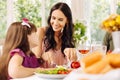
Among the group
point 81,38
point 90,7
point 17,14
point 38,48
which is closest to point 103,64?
point 38,48

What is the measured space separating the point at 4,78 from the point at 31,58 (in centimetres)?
27

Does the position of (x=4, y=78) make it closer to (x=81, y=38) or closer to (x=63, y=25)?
(x=63, y=25)

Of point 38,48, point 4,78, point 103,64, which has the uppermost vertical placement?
point 103,64

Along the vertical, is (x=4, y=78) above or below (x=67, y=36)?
below

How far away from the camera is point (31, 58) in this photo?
85.1 inches

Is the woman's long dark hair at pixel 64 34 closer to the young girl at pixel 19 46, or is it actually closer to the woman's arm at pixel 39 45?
the woman's arm at pixel 39 45

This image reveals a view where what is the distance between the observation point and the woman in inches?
96.6

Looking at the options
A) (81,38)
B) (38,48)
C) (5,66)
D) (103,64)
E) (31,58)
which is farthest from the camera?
(81,38)

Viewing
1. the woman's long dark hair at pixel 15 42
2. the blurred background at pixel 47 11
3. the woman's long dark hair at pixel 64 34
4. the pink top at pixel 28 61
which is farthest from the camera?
the blurred background at pixel 47 11

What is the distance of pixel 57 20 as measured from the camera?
8.18ft

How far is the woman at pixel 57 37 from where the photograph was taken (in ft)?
8.05

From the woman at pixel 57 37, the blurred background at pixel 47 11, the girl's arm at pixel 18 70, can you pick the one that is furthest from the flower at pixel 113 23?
the blurred background at pixel 47 11

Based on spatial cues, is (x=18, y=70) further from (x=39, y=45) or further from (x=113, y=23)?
(x=113, y=23)

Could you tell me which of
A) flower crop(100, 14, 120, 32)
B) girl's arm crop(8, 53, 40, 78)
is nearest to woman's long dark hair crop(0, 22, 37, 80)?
girl's arm crop(8, 53, 40, 78)
